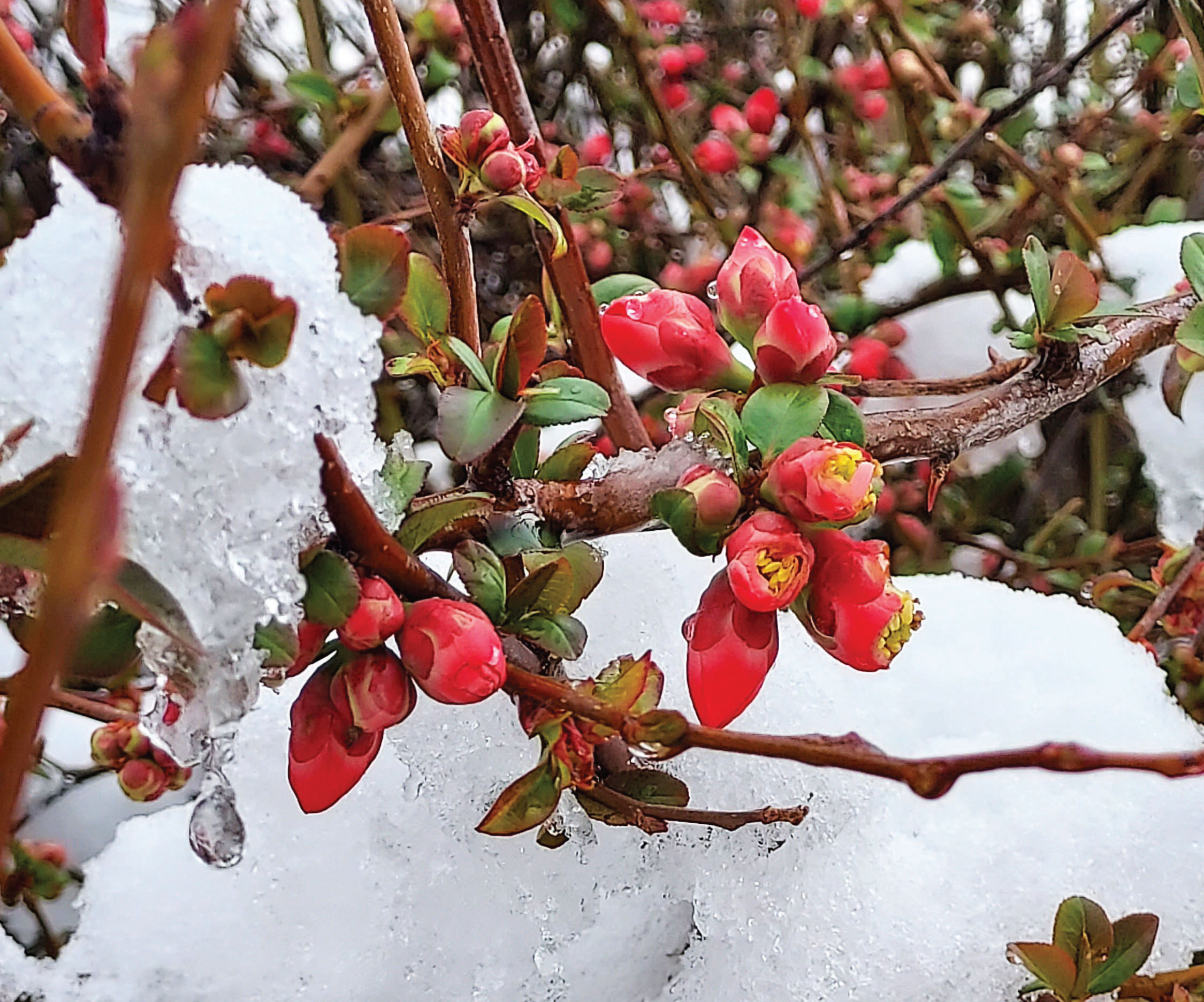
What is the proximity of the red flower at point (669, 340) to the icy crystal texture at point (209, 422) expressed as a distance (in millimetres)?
113

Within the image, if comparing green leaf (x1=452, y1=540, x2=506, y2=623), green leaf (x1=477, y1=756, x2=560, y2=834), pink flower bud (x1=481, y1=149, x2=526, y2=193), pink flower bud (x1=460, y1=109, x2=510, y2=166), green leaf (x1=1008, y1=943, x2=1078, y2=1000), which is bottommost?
green leaf (x1=1008, y1=943, x2=1078, y2=1000)

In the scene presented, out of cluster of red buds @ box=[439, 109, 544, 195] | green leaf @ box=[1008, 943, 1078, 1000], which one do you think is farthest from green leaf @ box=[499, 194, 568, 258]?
green leaf @ box=[1008, 943, 1078, 1000]

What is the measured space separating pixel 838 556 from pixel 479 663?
0.40 feet

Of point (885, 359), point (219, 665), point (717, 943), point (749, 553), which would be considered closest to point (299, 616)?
point (219, 665)

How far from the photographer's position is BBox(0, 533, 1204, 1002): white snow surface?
17.5 inches

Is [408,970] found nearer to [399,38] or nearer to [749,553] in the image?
[749,553]

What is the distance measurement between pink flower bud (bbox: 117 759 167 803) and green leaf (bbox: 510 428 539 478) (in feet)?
0.79

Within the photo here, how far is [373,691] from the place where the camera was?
317 millimetres

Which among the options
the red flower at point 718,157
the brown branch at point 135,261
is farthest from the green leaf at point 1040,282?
the red flower at point 718,157

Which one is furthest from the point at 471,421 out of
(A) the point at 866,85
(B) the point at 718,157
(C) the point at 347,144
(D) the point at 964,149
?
(A) the point at 866,85

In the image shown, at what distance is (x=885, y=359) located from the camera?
952 mm

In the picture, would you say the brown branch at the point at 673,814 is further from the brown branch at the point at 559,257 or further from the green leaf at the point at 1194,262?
the green leaf at the point at 1194,262

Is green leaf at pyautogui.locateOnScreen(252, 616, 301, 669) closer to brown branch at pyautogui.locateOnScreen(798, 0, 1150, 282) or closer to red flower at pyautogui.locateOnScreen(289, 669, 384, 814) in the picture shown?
red flower at pyautogui.locateOnScreen(289, 669, 384, 814)

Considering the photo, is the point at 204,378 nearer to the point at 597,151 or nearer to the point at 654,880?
the point at 654,880
